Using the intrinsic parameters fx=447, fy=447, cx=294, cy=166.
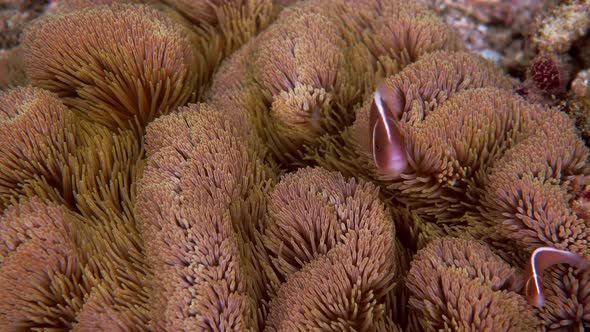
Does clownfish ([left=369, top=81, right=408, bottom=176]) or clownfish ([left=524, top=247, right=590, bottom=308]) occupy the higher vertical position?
clownfish ([left=369, top=81, right=408, bottom=176])

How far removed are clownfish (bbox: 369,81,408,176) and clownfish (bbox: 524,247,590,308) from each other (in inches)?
20.7

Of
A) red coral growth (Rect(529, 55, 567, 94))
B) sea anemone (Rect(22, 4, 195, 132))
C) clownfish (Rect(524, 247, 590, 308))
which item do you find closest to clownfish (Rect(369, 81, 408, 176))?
clownfish (Rect(524, 247, 590, 308))

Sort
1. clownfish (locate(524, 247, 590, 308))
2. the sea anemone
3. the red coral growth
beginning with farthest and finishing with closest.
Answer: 1. the red coral growth
2. the sea anemone
3. clownfish (locate(524, 247, 590, 308))

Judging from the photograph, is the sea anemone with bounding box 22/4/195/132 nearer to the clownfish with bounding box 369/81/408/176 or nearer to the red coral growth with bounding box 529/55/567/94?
the clownfish with bounding box 369/81/408/176

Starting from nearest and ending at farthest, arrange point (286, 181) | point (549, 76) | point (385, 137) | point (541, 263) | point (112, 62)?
point (541, 263) < point (385, 137) < point (286, 181) < point (112, 62) < point (549, 76)

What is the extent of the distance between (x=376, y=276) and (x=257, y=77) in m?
1.04

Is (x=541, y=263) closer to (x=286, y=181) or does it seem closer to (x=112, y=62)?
(x=286, y=181)

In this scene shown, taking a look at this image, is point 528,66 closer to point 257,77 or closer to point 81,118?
point 257,77

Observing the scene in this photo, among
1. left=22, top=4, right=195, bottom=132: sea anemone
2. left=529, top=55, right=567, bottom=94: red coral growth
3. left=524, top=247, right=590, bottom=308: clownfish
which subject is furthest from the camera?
left=529, top=55, right=567, bottom=94: red coral growth

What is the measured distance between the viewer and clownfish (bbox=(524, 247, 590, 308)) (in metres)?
1.42

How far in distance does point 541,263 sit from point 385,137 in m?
0.64

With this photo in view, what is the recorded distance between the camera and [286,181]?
1.74 metres

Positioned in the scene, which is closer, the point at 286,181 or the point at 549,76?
the point at 286,181

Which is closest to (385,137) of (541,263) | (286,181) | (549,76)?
(286,181)
